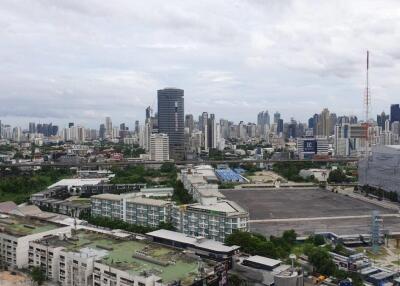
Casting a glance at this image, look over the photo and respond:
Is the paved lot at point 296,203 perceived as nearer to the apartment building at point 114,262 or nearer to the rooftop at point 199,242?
the rooftop at point 199,242

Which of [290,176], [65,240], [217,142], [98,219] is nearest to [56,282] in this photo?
[65,240]

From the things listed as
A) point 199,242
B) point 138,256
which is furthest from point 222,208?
point 138,256

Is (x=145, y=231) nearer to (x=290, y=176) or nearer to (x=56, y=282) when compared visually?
(x=56, y=282)

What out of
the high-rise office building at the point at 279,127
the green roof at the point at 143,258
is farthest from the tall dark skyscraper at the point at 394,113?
the green roof at the point at 143,258

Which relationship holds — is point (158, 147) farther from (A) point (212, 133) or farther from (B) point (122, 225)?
(B) point (122, 225)

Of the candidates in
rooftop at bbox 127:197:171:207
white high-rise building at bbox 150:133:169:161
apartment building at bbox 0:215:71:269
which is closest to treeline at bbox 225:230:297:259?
rooftop at bbox 127:197:171:207

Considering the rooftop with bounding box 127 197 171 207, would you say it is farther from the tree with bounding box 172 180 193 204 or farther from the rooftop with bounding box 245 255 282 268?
the rooftop with bounding box 245 255 282 268

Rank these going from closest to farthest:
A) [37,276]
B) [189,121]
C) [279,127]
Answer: [37,276], [189,121], [279,127]
